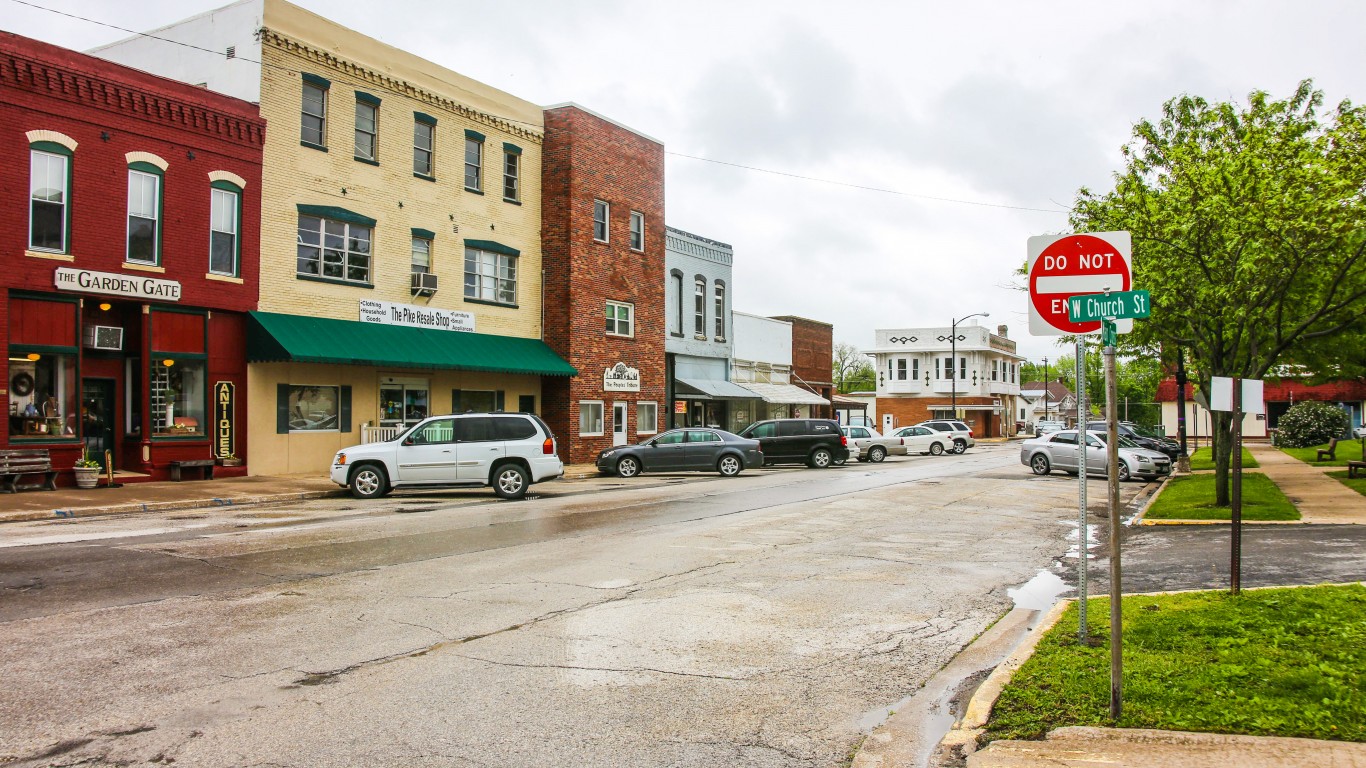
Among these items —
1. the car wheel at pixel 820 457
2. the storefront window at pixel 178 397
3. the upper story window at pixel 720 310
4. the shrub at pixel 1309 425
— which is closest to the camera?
the storefront window at pixel 178 397

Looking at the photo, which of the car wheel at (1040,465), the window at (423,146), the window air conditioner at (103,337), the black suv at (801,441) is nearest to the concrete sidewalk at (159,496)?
the window air conditioner at (103,337)

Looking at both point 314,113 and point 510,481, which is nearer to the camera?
point 510,481

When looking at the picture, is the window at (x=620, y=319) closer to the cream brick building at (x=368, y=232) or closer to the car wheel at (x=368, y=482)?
the cream brick building at (x=368, y=232)

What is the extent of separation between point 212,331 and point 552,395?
11.8 metres

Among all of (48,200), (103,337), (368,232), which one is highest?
(368,232)

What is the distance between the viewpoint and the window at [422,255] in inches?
1059

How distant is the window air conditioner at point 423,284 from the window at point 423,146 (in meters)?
3.00

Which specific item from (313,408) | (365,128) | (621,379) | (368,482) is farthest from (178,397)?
(621,379)

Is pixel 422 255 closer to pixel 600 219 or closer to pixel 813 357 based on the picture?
pixel 600 219

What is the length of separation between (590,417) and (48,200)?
55.8ft

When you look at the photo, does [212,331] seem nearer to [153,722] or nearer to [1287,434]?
[153,722]

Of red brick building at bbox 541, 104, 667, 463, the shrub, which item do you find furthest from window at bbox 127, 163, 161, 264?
the shrub

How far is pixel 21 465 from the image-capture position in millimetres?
17719

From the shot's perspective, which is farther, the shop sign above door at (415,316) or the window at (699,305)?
the window at (699,305)
